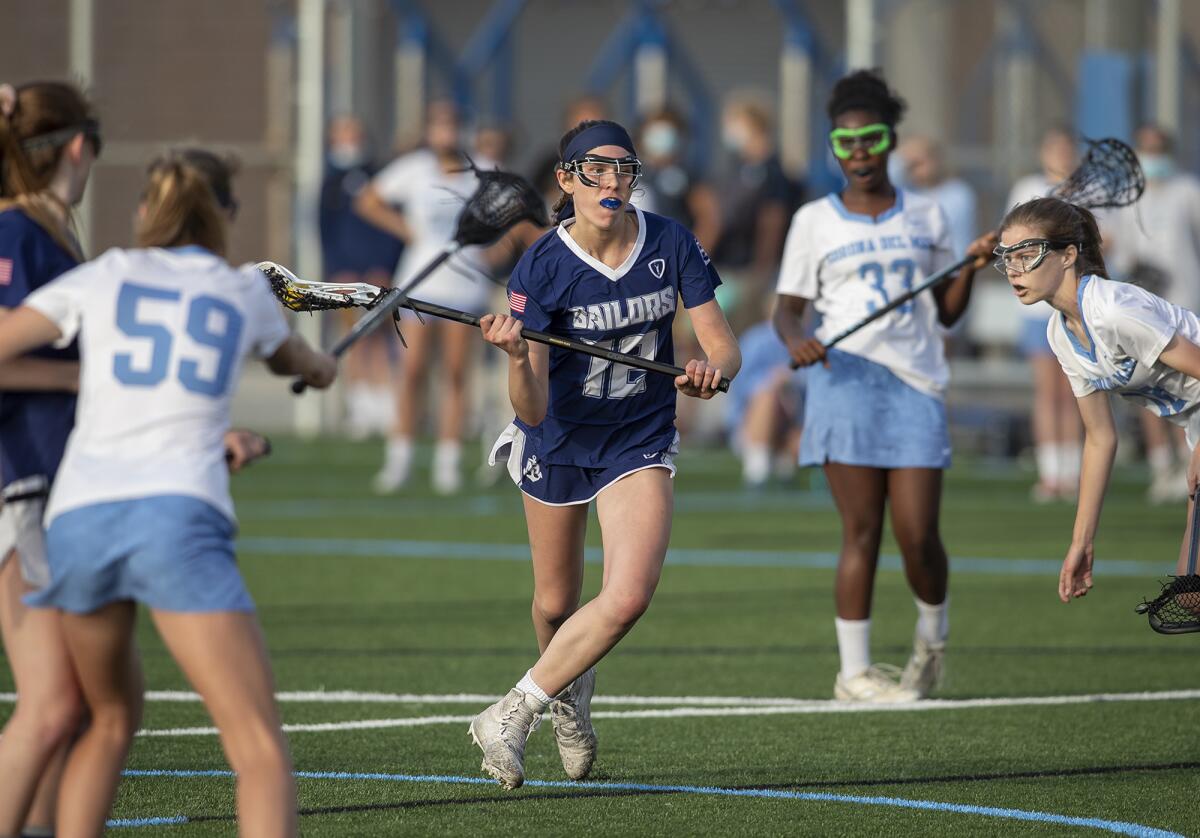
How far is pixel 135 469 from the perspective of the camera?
4.00 metres

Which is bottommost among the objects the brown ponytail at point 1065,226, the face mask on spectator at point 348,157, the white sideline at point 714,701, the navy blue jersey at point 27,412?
the white sideline at point 714,701

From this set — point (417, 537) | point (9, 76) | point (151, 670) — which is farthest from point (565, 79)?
point (151, 670)

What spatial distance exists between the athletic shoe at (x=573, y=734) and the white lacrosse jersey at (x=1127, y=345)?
5.53 feet

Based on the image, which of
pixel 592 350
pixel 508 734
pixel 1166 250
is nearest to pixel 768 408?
pixel 1166 250

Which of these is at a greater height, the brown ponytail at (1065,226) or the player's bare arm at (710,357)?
the brown ponytail at (1065,226)

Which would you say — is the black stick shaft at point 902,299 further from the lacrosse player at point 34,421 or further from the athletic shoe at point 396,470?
the athletic shoe at point 396,470

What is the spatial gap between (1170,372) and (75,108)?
308 centimetres

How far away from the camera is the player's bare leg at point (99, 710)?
4137 millimetres

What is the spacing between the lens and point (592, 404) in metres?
5.93

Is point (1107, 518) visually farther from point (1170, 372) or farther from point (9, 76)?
point (9, 76)

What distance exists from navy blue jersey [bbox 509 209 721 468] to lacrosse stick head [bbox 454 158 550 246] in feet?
2.14

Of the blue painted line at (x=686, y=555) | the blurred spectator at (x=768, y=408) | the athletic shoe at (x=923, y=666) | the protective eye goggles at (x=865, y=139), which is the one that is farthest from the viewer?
the blurred spectator at (x=768, y=408)

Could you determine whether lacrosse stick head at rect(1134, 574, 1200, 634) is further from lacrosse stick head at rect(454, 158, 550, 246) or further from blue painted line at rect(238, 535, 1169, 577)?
blue painted line at rect(238, 535, 1169, 577)

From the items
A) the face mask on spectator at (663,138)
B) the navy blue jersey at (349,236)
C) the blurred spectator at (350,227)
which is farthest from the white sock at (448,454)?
the navy blue jersey at (349,236)
